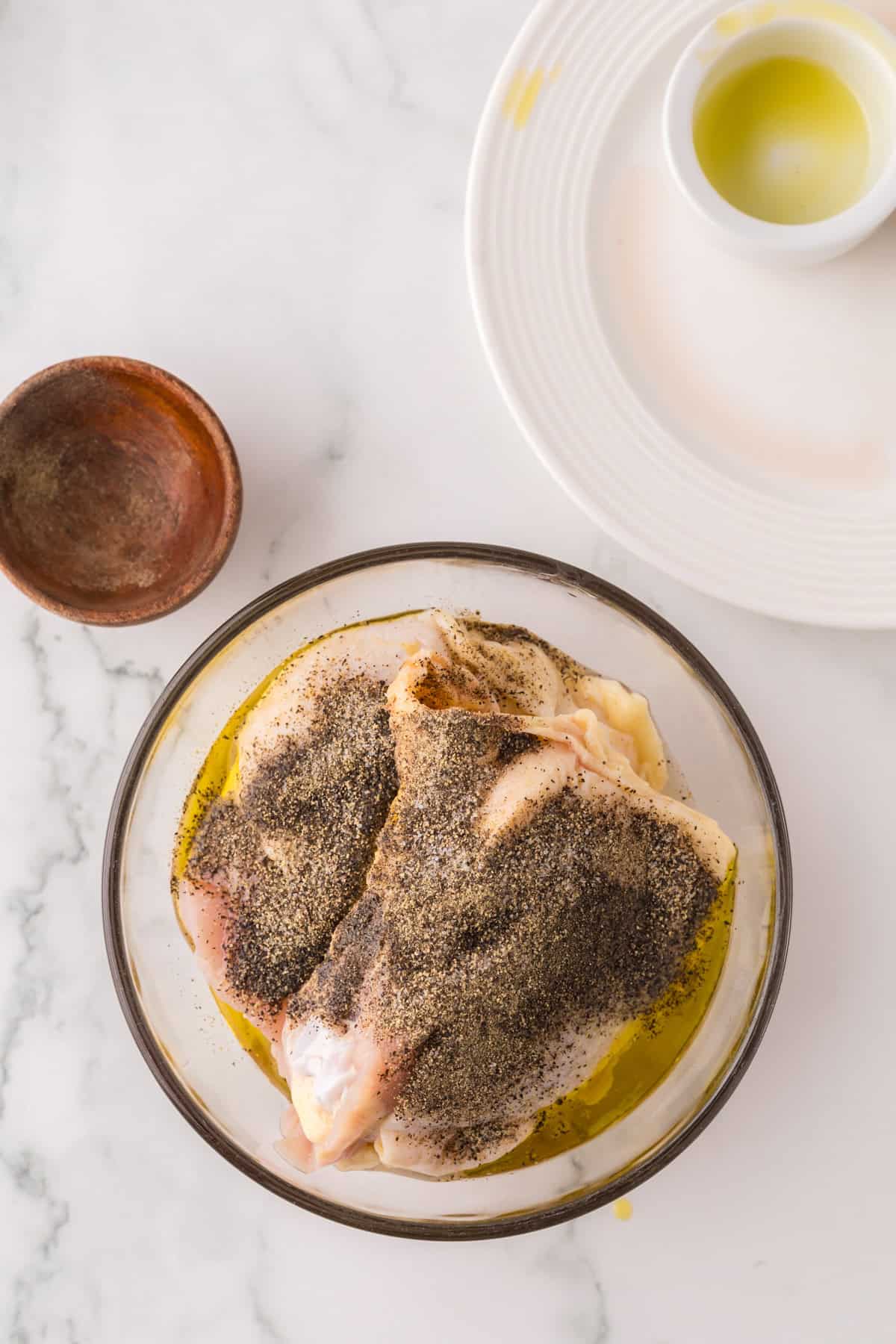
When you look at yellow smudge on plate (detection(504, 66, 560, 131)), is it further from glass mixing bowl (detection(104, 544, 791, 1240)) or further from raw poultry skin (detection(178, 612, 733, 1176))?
raw poultry skin (detection(178, 612, 733, 1176))

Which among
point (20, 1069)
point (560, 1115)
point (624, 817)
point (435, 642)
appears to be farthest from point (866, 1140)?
point (20, 1069)

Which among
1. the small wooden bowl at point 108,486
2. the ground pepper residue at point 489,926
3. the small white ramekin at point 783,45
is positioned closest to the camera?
the ground pepper residue at point 489,926

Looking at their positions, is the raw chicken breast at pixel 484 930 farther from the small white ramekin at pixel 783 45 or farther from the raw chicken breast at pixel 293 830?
the small white ramekin at pixel 783 45

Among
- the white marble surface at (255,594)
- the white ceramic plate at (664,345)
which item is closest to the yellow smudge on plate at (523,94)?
the white ceramic plate at (664,345)

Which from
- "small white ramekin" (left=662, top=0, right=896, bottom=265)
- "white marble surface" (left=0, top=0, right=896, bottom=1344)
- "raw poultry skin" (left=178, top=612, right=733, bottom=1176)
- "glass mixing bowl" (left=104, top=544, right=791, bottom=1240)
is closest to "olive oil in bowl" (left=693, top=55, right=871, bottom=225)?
"small white ramekin" (left=662, top=0, right=896, bottom=265)

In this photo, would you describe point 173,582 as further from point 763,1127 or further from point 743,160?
point 763,1127
